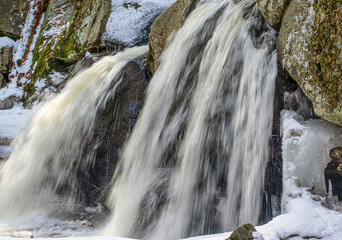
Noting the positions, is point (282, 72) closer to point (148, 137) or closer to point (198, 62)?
point (198, 62)

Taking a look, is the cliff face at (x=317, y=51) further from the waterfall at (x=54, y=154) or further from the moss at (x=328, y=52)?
the waterfall at (x=54, y=154)

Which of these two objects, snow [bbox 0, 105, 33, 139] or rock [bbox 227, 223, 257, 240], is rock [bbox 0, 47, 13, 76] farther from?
rock [bbox 227, 223, 257, 240]

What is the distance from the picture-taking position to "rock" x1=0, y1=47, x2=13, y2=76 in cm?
897

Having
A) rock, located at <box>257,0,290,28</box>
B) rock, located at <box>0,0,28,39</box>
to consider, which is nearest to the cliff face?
rock, located at <box>257,0,290,28</box>

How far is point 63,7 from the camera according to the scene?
10.3 meters

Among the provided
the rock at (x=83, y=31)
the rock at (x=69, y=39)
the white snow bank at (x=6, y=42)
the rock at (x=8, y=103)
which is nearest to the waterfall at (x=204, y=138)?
the rock at (x=83, y=31)

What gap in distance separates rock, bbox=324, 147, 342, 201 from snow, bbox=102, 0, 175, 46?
5211mm

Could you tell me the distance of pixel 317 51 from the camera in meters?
2.49

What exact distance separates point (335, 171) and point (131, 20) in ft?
19.2

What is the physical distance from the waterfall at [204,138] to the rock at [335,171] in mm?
645

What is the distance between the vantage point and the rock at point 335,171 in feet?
7.42

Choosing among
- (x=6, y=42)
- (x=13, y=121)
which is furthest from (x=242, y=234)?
(x=6, y=42)

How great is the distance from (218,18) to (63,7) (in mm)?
7654

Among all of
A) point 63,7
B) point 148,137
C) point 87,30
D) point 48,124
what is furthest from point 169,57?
point 63,7
